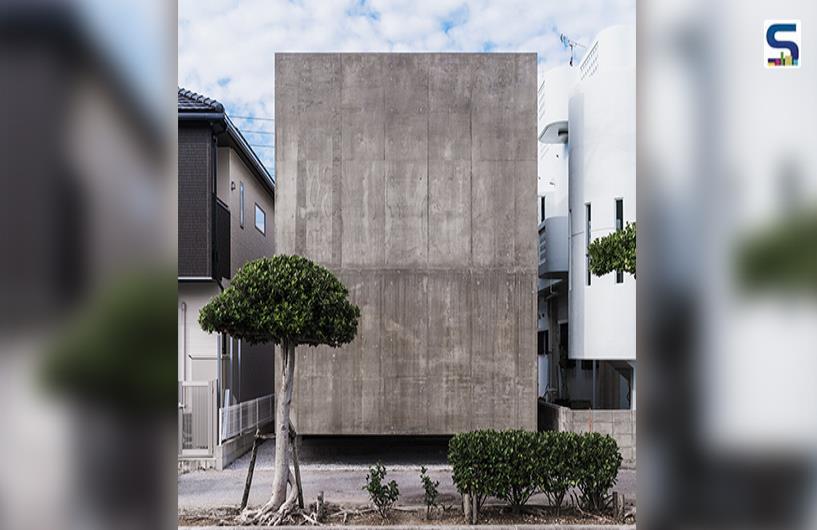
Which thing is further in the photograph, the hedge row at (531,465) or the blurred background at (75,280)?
the hedge row at (531,465)

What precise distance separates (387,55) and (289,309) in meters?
6.20

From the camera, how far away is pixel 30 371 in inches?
58.1

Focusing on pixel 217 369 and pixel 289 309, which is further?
pixel 217 369

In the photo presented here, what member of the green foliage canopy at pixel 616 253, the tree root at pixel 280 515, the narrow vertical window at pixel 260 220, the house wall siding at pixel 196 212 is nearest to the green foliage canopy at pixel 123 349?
the green foliage canopy at pixel 616 253

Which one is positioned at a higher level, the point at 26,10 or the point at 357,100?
the point at 357,100

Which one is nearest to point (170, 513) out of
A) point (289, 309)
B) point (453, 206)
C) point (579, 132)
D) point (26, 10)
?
point (26, 10)

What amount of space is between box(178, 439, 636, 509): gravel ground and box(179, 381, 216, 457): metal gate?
21.3 inches

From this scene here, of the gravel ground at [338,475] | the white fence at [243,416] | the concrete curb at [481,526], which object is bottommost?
the gravel ground at [338,475]

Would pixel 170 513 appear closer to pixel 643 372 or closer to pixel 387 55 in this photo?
pixel 643 372

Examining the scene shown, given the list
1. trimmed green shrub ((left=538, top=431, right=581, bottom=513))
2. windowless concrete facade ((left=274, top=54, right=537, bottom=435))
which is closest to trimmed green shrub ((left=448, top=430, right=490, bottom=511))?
trimmed green shrub ((left=538, top=431, right=581, bottom=513))

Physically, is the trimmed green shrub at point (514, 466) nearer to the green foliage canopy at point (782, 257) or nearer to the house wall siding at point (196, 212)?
the green foliage canopy at point (782, 257)

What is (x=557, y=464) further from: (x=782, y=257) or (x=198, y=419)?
(x=782, y=257)

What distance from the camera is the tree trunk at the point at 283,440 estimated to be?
7848 millimetres

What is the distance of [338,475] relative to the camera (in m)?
11.0
